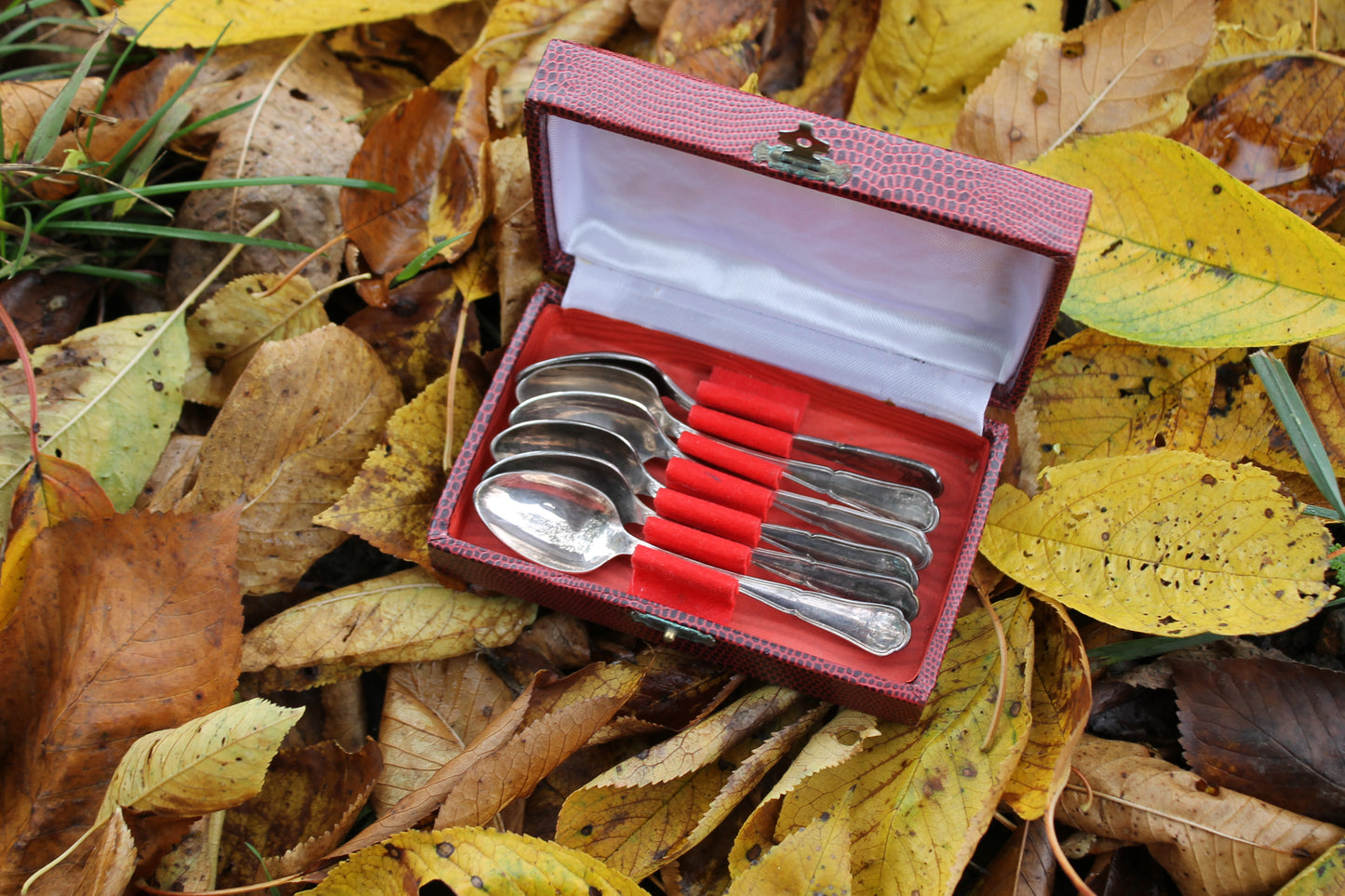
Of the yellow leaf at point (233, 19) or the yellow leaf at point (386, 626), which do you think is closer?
the yellow leaf at point (386, 626)

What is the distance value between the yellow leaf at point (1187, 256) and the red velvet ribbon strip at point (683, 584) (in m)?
0.67

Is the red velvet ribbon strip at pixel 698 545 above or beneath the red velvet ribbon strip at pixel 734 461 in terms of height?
beneath

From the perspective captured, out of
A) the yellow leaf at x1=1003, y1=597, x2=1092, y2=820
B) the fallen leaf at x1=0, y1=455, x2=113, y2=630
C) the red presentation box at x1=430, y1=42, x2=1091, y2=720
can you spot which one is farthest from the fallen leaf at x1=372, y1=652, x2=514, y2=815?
the yellow leaf at x1=1003, y1=597, x2=1092, y2=820

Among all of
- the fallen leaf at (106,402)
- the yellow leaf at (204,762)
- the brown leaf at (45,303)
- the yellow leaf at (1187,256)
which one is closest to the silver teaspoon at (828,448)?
the yellow leaf at (1187,256)

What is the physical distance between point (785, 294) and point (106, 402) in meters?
1.09

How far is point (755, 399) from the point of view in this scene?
1565mm

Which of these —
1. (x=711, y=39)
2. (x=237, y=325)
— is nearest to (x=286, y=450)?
(x=237, y=325)

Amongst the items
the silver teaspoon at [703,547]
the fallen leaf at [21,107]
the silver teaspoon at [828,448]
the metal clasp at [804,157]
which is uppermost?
the metal clasp at [804,157]

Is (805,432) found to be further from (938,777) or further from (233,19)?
(233,19)

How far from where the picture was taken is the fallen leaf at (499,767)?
1242 millimetres

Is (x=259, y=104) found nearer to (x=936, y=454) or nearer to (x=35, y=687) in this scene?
(x=35, y=687)

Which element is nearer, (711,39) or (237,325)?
(237,325)

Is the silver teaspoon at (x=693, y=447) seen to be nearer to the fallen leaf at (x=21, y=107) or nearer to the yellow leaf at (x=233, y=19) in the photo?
the yellow leaf at (x=233, y=19)

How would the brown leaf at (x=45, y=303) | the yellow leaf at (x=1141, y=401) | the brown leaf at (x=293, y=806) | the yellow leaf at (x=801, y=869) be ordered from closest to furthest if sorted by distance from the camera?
the yellow leaf at (x=801, y=869)
the brown leaf at (x=293, y=806)
the yellow leaf at (x=1141, y=401)
the brown leaf at (x=45, y=303)
